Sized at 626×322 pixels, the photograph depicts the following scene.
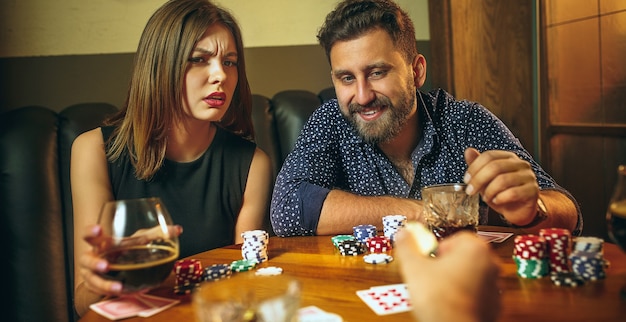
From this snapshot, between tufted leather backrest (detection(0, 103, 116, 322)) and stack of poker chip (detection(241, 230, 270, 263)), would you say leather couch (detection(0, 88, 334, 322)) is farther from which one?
stack of poker chip (detection(241, 230, 270, 263))

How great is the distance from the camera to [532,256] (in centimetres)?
122

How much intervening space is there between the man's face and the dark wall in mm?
1280

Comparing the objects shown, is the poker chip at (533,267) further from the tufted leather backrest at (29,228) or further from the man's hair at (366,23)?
the tufted leather backrest at (29,228)

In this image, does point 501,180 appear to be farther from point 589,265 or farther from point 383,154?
point 383,154

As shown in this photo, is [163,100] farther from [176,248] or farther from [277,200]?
[176,248]

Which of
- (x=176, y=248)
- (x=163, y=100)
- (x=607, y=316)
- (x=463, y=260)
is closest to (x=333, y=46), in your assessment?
(x=163, y=100)

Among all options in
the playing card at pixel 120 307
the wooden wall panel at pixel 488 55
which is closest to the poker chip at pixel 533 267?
the playing card at pixel 120 307

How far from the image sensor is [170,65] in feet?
6.80

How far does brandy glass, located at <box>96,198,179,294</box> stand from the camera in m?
1.07

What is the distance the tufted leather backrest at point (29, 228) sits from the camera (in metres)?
2.26

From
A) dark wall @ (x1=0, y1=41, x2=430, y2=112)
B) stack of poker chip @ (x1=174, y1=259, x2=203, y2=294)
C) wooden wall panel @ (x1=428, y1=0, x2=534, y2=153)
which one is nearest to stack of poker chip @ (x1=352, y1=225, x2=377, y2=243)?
stack of poker chip @ (x1=174, y1=259, x2=203, y2=294)

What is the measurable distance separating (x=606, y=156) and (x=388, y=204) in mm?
2326

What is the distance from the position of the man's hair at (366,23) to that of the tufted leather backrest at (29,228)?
1.26 meters

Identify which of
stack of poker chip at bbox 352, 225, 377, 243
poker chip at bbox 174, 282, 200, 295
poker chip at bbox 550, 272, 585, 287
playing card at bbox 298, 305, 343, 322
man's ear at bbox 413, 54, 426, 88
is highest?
man's ear at bbox 413, 54, 426, 88
